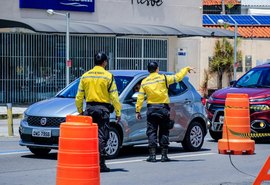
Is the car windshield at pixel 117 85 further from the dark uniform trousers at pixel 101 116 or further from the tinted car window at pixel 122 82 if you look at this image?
the dark uniform trousers at pixel 101 116

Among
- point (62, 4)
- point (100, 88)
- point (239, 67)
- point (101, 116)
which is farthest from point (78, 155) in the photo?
point (239, 67)

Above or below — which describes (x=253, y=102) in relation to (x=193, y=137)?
above

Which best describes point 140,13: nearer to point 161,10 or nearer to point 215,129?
point 161,10

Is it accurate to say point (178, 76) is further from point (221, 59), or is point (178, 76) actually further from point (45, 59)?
point (221, 59)

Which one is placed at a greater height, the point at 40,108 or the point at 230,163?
the point at 40,108

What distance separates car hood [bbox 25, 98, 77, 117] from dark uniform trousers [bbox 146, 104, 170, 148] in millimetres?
1359

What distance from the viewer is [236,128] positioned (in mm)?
16016

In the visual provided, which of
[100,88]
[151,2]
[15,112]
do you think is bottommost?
[15,112]

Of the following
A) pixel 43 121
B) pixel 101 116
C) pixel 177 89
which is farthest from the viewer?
pixel 177 89

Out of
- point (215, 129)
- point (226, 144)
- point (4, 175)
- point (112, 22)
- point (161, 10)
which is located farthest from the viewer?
point (161, 10)

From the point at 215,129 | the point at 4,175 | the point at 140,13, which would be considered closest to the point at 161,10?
the point at 140,13

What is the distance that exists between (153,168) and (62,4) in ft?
91.1

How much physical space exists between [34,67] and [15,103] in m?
2.14

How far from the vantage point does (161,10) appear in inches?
1800
